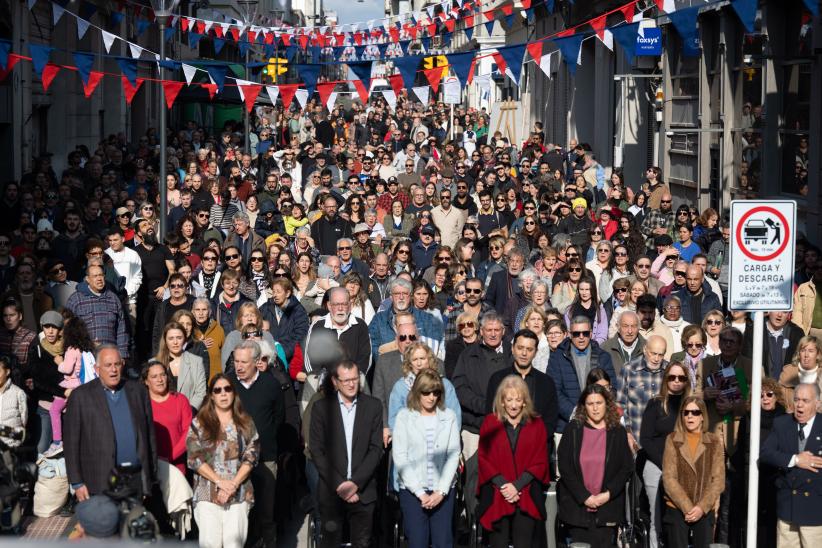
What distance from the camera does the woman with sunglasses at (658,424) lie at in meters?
9.61

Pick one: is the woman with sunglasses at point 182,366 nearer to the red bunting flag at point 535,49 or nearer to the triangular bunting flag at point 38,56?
the triangular bunting flag at point 38,56

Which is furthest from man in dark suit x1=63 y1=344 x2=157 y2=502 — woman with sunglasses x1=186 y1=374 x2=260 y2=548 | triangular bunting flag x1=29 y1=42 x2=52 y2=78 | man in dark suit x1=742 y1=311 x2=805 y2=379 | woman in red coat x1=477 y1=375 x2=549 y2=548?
triangular bunting flag x1=29 y1=42 x2=52 y2=78

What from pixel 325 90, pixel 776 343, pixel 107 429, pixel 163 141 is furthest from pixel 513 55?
pixel 107 429

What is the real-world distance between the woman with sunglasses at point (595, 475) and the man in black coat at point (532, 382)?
672mm

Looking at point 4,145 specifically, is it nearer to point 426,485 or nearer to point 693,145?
point 693,145

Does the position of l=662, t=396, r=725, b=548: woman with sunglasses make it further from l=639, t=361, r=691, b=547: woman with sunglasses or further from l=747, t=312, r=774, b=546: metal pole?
Result: l=747, t=312, r=774, b=546: metal pole

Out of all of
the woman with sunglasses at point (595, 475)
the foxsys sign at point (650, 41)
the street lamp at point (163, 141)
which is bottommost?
the woman with sunglasses at point (595, 475)

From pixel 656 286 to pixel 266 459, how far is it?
5.51 meters

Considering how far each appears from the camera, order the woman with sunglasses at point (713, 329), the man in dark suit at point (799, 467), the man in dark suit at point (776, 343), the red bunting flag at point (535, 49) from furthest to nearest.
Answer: the red bunting flag at point (535, 49)
the man in dark suit at point (776, 343)
the woman with sunglasses at point (713, 329)
the man in dark suit at point (799, 467)

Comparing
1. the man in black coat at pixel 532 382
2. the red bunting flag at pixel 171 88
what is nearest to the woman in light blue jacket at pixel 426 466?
the man in black coat at pixel 532 382

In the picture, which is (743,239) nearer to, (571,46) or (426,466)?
(426,466)

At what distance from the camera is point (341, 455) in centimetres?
948

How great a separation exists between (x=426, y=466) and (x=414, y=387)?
532 mm

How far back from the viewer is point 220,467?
9117 mm
